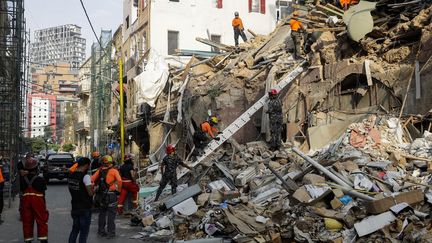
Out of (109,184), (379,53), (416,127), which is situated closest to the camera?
(109,184)

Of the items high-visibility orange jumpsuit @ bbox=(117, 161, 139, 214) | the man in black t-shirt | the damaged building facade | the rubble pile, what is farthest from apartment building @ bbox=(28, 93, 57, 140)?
the man in black t-shirt

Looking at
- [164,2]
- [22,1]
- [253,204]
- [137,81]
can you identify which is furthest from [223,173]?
[164,2]

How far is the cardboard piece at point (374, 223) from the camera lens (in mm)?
7898

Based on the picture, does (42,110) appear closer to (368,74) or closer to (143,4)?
(143,4)

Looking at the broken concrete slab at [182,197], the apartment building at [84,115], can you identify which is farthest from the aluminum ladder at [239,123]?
the apartment building at [84,115]

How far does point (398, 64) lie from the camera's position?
13594 mm

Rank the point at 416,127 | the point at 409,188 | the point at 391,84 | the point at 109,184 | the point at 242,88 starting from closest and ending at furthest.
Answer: the point at 409,188, the point at 109,184, the point at 416,127, the point at 391,84, the point at 242,88

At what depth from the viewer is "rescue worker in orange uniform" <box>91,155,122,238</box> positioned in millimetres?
10297

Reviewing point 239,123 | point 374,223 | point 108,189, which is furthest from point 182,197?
point 374,223

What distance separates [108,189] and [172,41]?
25.8 meters

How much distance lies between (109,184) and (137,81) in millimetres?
18202

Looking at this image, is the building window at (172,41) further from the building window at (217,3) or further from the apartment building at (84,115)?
the apartment building at (84,115)

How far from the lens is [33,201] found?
898cm

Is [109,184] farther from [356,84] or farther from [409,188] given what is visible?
[356,84]
